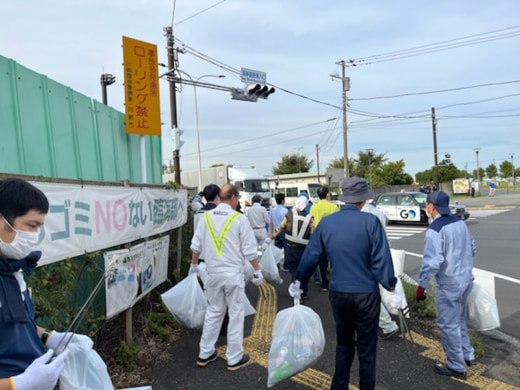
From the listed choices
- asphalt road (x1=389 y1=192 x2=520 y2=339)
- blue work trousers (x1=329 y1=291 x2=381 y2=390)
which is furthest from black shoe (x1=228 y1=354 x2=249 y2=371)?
asphalt road (x1=389 y1=192 x2=520 y2=339)

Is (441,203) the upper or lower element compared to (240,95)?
lower

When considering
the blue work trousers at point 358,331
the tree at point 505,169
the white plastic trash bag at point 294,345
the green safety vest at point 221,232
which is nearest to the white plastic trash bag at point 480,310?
the blue work trousers at point 358,331

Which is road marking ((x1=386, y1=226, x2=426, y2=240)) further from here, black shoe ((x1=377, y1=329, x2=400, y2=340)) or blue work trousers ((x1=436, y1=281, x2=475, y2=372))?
blue work trousers ((x1=436, y1=281, x2=475, y2=372))

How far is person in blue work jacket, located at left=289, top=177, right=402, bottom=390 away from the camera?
2.92m

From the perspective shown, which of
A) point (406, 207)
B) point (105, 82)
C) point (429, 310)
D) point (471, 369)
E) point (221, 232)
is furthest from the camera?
point (105, 82)

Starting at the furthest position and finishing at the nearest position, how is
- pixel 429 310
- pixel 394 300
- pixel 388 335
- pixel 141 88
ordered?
1. pixel 141 88
2. pixel 429 310
3. pixel 388 335
4. pixel 394 300

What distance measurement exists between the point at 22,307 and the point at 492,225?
1714 centimetres

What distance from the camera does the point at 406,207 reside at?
16781 millimetres

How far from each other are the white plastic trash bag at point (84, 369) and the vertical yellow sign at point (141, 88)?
4.20 metres

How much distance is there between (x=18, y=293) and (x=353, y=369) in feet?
10.4

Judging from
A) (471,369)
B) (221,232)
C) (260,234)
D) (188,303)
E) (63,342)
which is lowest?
(471,369)

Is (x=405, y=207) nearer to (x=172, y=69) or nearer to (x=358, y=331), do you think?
(x=172, y=69)

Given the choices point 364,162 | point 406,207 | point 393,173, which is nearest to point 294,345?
point 406,207

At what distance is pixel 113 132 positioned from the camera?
5.24 m
